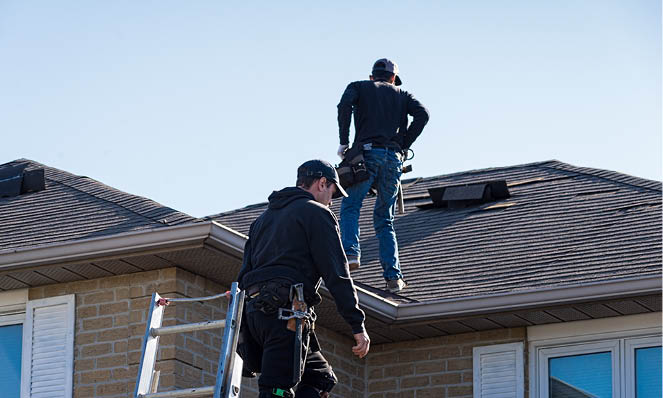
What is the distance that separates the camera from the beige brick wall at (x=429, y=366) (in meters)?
12.6

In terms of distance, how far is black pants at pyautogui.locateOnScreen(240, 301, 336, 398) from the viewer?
773cm

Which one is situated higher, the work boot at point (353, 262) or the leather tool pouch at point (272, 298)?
the work boot at point (353, 262)

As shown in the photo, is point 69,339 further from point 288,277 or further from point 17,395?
point 288,277

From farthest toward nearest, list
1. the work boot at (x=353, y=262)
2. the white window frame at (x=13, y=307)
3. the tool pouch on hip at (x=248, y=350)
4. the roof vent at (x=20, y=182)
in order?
the roof vent at (x=20, y=182) < the work boot at (x=353, y=262) < the white window frame at (x=13, y=307) < the tool pouch on hip at (x=248, y=350)

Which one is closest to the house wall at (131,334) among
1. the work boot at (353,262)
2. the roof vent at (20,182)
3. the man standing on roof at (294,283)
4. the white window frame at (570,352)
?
the work boot at (353,262)

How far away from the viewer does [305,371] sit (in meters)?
8.02

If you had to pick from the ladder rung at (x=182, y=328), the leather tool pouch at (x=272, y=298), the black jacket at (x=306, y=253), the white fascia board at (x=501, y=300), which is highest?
the white fascia board at (x=501, y=300)

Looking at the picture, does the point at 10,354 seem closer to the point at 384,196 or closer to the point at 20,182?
the point at 20,182

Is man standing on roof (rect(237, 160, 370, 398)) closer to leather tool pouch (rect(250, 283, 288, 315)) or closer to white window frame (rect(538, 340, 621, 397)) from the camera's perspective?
leather tool pouch (rect(250, 283, 288, 315))

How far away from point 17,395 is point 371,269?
12.0 ft

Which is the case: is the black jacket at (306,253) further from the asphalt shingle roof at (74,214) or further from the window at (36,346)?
the window at (36,346)

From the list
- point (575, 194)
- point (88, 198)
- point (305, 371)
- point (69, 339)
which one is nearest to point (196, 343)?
point (69, 339)

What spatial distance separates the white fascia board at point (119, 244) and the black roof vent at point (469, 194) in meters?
5.15

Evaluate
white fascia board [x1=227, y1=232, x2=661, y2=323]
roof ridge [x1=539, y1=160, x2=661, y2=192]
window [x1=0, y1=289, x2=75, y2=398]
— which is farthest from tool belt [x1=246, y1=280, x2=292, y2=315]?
roof ridge [x1=539, y1=160, x2=661, y2=192]
